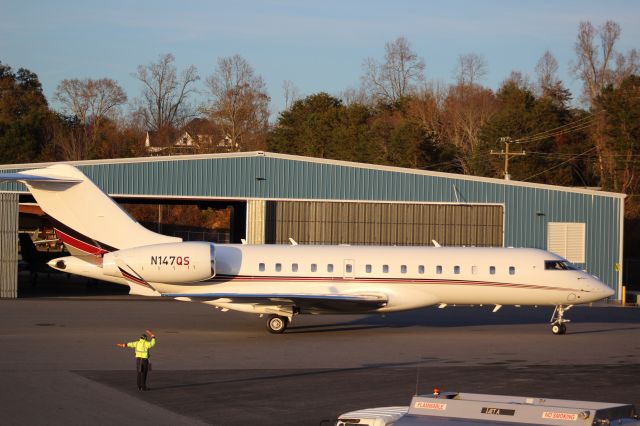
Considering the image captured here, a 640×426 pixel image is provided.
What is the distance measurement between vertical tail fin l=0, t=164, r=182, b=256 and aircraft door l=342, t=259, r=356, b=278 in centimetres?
515

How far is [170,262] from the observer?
2439cm

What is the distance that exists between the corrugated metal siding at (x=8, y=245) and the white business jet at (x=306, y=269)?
9.96 meters

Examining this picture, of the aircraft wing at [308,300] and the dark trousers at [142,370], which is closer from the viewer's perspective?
the dark trousers at [142,370]

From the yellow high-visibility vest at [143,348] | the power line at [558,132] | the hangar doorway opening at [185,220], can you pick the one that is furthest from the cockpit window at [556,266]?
the hangar doorway opening at [185,220]

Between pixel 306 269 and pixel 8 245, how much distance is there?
1532 cm

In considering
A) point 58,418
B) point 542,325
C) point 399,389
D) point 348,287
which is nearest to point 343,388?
point 399,389

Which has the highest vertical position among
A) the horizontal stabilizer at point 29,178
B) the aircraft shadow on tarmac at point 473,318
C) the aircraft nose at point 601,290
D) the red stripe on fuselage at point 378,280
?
the horizontal stabilizer at point 29,178

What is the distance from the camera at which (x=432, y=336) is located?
25453mm

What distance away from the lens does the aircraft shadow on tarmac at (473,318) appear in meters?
27.6

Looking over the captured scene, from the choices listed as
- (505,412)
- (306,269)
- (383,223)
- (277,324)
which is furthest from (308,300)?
(505,412)

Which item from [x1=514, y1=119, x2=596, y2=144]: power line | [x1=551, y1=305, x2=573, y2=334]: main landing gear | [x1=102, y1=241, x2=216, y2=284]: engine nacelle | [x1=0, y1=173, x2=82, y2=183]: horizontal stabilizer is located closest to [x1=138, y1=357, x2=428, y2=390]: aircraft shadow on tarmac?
[x1=102, y1=241, x2=216, y2=284]: engine nacelle

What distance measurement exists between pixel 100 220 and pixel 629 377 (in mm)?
14801

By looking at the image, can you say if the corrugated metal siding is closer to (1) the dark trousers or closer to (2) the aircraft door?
(2) the aircraft door

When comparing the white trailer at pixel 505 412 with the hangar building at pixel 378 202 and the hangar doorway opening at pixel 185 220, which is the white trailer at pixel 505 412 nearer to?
the hangar building at pixel 378 202
